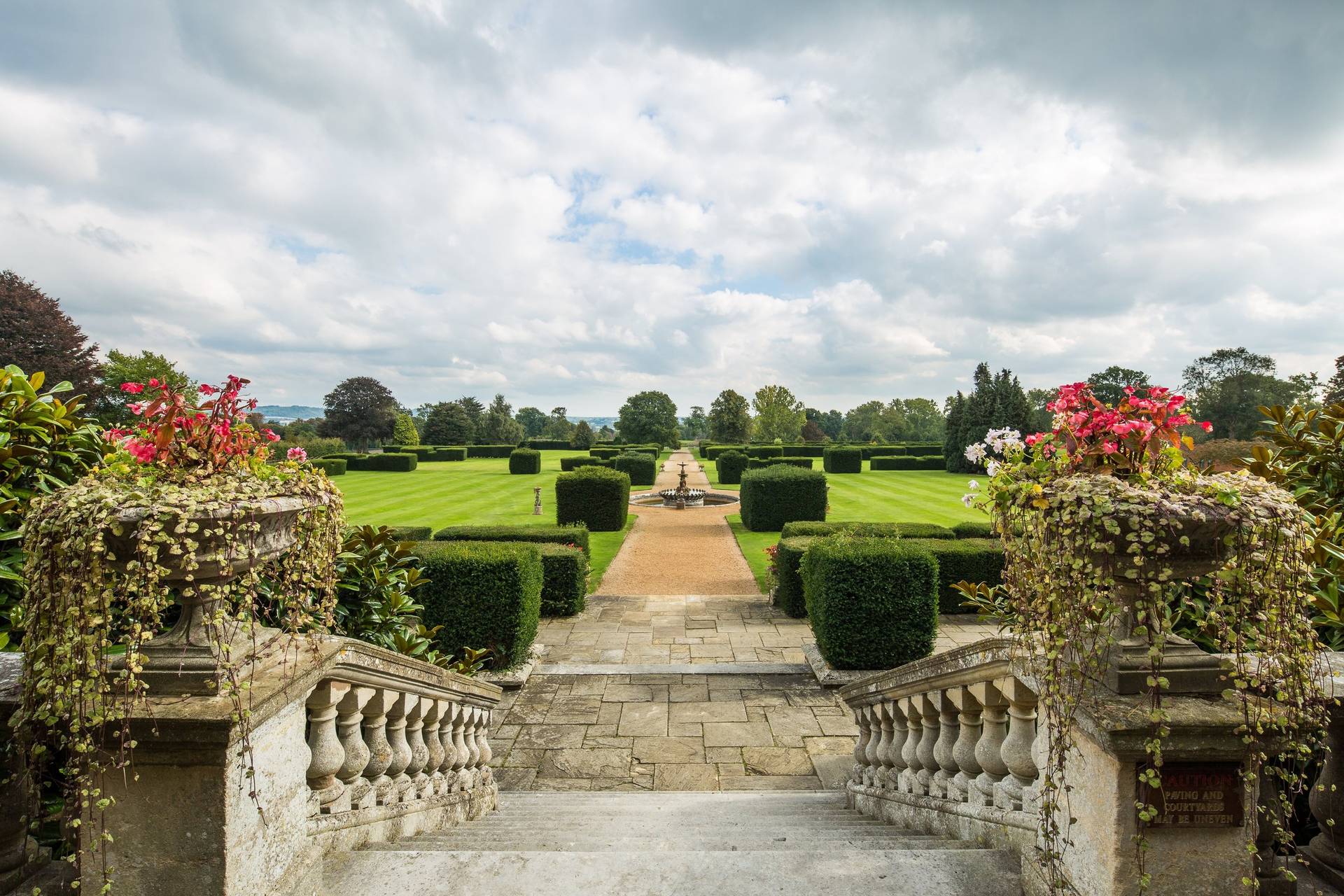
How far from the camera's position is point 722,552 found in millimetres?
15977

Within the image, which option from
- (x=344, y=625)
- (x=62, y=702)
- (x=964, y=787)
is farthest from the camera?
(x=344, y=625)

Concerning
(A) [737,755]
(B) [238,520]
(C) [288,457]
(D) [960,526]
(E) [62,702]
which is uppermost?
(C) [288,457]

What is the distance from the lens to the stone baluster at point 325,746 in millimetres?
2697

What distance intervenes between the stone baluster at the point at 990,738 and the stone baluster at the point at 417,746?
2.87 meters

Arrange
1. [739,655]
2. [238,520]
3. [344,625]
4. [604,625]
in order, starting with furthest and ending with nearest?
1. [604,625]
2. [739,655]
3. [344,625]
4. [238,520]

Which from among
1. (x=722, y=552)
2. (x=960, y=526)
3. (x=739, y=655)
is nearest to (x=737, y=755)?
(x=739, y=655)

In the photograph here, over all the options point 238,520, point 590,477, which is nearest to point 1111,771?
point 238,520

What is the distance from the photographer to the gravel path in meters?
12.6

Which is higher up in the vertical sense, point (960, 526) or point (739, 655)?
point (960, 526)

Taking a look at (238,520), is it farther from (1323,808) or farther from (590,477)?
(590,477)

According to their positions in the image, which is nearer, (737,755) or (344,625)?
(344,625)

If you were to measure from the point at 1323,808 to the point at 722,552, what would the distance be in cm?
1361

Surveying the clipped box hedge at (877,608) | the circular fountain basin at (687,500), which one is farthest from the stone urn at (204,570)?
the circular fountain basin at (687,500)

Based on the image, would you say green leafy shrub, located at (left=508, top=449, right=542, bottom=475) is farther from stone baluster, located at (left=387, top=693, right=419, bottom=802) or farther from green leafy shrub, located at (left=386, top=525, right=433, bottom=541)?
stone baluster, located at (left=387, top=693, right=419, bottom=802)
